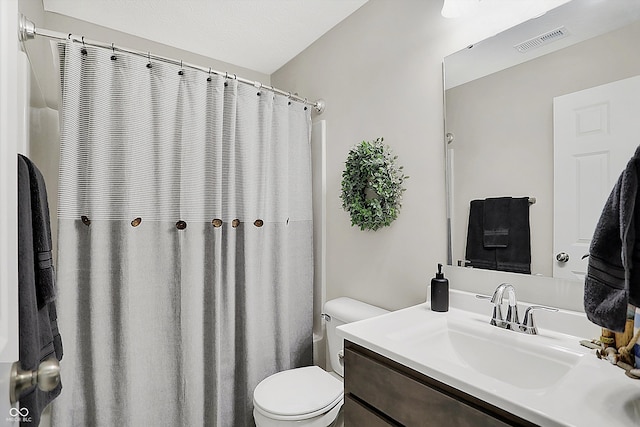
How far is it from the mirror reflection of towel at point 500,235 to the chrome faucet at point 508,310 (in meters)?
0.13

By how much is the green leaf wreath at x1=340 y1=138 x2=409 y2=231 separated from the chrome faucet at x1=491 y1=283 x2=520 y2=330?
620mm

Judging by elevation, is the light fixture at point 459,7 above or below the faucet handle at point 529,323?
above

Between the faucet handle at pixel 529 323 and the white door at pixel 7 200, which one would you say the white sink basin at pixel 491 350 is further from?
the white door at pixel 7 200

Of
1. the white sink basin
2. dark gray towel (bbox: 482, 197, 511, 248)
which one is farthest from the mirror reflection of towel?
the white sink basin

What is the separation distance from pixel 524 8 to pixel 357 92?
877 mm

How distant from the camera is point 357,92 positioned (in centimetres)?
192

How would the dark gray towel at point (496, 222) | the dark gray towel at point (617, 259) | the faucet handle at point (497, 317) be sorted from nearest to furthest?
the dark gray towel at point (617, 259) → the faucet handle at point (497, 317) → the dark gray towel at point (496, 222)

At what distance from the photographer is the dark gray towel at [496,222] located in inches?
50.1

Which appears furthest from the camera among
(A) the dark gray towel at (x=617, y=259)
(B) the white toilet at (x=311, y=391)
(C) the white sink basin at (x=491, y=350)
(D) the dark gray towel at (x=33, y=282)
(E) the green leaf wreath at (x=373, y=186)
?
(E) the green leaf wreath at (x=373, y=186)

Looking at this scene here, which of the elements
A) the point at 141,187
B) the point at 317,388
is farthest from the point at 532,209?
the point at 141,187

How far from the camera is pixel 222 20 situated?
197 cm

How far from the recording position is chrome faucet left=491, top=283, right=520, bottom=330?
1129mm

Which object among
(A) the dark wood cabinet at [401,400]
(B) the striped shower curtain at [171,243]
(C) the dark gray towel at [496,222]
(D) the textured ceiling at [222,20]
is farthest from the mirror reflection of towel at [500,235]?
(D) the textured ceiling at [222,20]

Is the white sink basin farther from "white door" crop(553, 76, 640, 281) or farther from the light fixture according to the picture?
the light fixture
